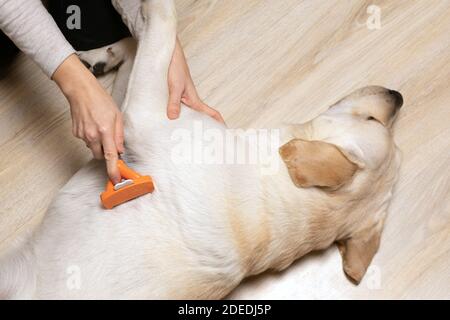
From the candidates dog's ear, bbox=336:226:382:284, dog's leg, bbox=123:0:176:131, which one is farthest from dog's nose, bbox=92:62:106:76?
dog's ear, bbox=336:226:382:284

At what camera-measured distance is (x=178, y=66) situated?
1.78 m

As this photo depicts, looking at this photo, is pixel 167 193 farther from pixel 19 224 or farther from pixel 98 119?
pixel 19 224

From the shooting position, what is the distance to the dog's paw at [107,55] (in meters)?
2.15

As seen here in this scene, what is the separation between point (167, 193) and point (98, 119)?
0.31 metres

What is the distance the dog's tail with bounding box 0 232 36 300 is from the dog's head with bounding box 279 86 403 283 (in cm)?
84

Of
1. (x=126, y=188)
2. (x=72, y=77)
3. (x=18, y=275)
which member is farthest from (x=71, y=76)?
(x=18, y=275)

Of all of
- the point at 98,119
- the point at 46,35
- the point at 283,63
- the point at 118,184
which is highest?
the point at 46,35

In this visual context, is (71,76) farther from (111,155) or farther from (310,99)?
(310,99)

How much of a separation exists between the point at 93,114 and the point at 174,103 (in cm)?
26

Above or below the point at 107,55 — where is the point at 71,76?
above

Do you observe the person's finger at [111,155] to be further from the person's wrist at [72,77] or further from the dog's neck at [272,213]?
the dog's neck at [272,213]

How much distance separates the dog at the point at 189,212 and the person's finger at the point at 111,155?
0.07 m

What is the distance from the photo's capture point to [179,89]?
1751mm

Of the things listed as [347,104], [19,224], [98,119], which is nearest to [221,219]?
[98,119]
